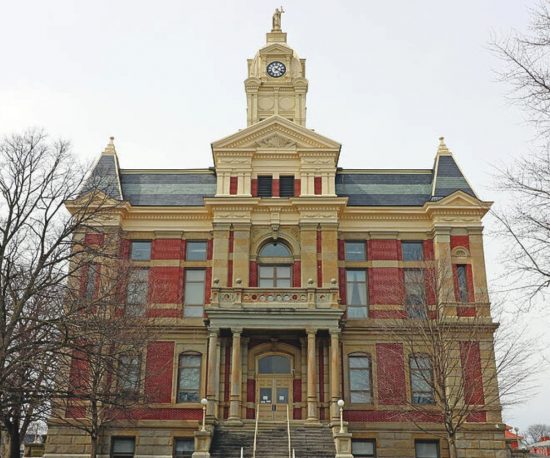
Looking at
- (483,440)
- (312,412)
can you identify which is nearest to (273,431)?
(312,412)

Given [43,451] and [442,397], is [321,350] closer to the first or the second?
[442,397]

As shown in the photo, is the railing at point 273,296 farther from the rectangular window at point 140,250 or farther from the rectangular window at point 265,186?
the rectangular window at point 265,186

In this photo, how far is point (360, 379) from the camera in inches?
1271

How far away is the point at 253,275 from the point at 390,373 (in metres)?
8.06

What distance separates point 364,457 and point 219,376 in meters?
7.47

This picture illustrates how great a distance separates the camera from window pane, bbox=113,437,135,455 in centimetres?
3094

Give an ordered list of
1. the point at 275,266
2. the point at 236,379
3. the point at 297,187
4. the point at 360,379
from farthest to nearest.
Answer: the point at 297,187, the point at 275,266, the point at 360,379, the point at 236,379

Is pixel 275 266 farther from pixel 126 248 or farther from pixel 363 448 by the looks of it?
pixel 363 448

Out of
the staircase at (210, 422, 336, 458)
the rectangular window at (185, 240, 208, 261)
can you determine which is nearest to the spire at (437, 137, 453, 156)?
the rectangular window at (185, 240, 208, 261)

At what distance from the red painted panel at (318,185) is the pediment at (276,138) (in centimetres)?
168

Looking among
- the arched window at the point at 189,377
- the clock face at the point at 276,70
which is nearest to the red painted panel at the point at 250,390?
the arched window at the point at 189,377

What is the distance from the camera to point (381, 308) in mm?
33219

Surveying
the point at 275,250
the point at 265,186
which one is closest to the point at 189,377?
the point at 275,250

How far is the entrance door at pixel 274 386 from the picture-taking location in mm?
31156
